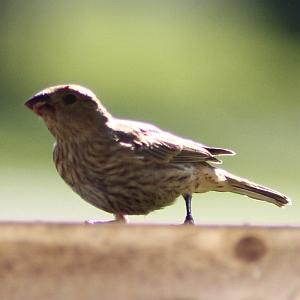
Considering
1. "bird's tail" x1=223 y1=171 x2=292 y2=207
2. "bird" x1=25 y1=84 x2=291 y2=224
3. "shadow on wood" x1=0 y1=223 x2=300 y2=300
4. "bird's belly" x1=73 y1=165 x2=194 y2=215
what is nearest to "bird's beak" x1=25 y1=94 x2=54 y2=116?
"bird" x1=25 y1=84 x2=291 y2=224

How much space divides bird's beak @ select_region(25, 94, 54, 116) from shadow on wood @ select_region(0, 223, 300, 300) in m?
2.43

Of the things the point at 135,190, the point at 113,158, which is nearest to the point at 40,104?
the point at 113,158

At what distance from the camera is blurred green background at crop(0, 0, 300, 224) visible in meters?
14.8

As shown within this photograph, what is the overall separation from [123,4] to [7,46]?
4.20 meters

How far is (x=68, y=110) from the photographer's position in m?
6.01

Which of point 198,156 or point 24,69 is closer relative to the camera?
point 198,156

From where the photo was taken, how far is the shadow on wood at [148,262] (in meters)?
3.27

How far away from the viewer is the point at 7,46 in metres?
19.1

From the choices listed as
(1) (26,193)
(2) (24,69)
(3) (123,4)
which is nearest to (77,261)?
(1) (26,193)

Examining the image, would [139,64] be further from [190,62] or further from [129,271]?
[129,271]

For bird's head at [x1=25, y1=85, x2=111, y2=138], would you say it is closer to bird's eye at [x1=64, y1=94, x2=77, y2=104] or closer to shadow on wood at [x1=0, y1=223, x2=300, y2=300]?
bird's eye at [x1=64, y1=94, x2=77, y2=104]

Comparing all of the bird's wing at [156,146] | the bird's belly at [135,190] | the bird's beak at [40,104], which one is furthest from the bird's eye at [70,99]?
the bird's belly at [135,190]

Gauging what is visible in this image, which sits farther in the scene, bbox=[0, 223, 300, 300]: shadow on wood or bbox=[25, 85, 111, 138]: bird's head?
bbox=[25, 85, 111, 138]: bird's head

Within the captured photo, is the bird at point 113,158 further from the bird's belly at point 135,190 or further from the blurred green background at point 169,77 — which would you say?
the blurred green background at point 169,77
